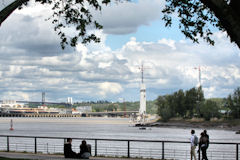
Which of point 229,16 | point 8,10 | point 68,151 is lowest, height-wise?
point 68,151

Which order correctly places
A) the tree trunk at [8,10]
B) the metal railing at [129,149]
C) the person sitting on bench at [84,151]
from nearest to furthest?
the tree trunk at [8,10]
the person sitting on bench at [84,151]
the metal railing at [129,149]

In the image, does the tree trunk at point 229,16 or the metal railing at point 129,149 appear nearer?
the tree trunk at point 229,16

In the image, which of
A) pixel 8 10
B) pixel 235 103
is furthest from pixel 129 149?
pixel 235 103

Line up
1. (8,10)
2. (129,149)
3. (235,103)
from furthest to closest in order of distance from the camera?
(235,103), (129,149), (8,10)

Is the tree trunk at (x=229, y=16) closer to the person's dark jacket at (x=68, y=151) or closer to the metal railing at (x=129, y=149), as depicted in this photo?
the metal railing at (x=129, y=149)

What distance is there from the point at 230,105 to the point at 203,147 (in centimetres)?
16218

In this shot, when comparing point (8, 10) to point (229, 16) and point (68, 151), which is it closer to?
point (229, 16)

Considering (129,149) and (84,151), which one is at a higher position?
(84,151)

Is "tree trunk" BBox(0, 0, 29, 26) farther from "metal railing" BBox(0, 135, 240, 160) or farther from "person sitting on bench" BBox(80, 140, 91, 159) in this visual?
"metal railing" BBox(0, 135, 240, 160)

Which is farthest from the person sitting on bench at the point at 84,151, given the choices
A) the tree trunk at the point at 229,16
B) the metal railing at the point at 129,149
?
the tree trunk at the point at 229,16

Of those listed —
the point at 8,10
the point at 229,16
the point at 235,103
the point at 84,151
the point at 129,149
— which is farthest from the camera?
the point at 235,103

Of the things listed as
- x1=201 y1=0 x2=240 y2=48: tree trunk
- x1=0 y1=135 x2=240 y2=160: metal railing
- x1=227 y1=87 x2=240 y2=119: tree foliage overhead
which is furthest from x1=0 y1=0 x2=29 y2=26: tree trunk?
x1=227 y1=87 x2=240 y2=119: tree foliage overhead

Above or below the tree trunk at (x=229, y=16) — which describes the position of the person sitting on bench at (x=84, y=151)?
below

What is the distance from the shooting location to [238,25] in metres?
10.7
